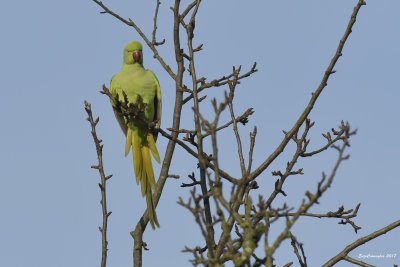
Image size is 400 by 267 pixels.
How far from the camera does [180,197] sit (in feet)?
9.24

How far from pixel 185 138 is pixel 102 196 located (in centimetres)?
77

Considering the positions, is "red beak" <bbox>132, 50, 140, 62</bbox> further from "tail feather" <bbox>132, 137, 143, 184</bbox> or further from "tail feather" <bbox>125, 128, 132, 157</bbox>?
"tail feather" <bbox>132, 137, 143, 184</bbox>

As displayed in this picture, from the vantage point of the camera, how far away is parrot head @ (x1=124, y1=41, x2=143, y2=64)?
627 centimetres

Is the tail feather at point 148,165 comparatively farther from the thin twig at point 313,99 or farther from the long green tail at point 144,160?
the thin twig at point 313,99

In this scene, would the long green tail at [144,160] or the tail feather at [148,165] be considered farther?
the tail feather at [148,165]

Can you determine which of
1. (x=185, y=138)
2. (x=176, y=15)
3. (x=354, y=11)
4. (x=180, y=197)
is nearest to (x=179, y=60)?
(x=176, y=15)

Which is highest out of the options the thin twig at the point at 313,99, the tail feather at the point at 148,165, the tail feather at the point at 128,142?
the tail feather at the point at 128,142

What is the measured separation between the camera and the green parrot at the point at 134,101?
581 centimetres

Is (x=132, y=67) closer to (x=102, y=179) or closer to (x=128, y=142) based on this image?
(x=128, y=142)

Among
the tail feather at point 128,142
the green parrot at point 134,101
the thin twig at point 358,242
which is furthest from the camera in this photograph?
the tail feather at point 128,142

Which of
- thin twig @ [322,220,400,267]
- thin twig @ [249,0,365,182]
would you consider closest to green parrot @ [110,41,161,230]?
thin twig @ [249,0,365,182]

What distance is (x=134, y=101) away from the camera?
5.85 metres

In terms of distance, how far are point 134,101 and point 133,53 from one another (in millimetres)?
726

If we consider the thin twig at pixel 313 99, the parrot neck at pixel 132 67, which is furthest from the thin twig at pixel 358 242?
the parrot neck at pixel 132 67
